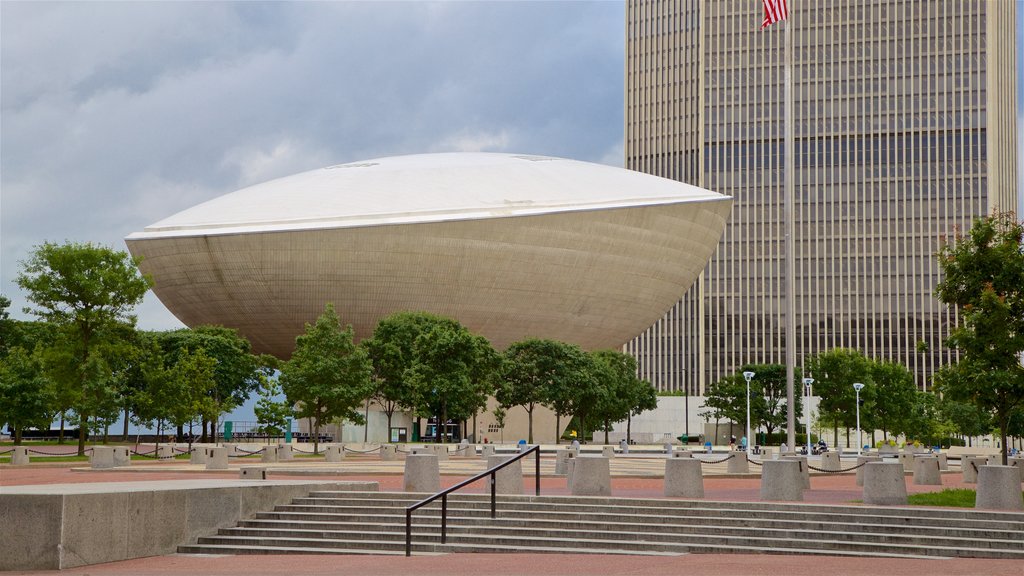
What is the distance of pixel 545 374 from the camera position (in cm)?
7512

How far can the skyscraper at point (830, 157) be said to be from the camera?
128500 millimetres

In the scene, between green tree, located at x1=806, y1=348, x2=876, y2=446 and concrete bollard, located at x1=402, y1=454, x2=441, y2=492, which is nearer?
concrete bollard, located at x1=402, y1=454, x2=441, y2=492

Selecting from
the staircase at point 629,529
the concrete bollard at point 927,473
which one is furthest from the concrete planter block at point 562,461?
the staircase at point 629,529

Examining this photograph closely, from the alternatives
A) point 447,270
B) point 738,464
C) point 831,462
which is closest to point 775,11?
point 831,462

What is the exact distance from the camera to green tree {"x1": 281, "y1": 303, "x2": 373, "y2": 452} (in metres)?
57.8

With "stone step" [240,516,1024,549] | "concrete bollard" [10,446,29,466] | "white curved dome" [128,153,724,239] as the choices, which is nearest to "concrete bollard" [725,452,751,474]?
"stone step" [240,516,1024,549]

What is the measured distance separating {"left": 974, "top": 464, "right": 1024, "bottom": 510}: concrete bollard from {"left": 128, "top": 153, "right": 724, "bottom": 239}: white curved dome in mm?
60856

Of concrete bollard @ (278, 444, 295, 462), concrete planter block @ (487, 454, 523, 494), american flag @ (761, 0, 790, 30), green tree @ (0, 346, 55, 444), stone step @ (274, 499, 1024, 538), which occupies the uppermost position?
american flag @ (761, 0, 790, 30)

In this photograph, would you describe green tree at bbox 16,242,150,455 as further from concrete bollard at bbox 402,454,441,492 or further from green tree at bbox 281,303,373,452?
concrete bollard at bbox 402,454,441,492

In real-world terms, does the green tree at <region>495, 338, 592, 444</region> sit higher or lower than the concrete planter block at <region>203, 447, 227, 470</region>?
higher

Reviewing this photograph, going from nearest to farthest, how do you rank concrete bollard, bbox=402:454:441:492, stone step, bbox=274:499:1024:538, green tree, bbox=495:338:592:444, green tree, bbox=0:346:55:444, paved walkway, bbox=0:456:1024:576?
paved walkway, bbox=0:456:1024:576 < stone step, bbox=274:499:1024:538 < concrete bollard, bbox=402:454:441:492 < green tree, bbox=0:346:55:444 < green tree, bbox=495:338:592:444

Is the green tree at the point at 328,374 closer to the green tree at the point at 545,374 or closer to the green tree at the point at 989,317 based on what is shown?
the green tree at the point at 545,374

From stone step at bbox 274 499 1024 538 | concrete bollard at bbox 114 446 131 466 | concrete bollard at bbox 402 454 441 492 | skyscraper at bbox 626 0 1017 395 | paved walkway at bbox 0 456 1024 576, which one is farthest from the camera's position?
skyscraper at bbox 626 0 1017 395

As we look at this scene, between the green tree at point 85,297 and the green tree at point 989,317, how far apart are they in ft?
111
